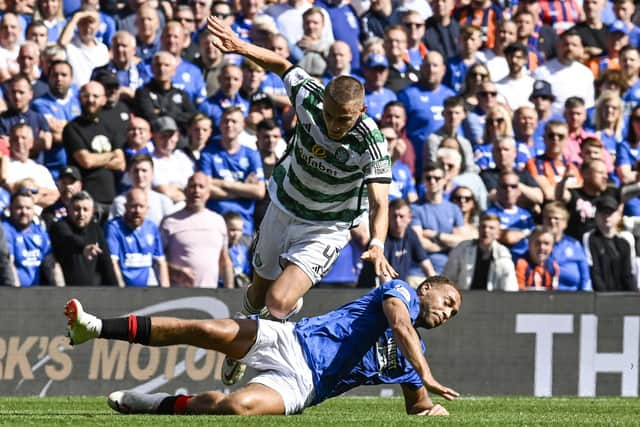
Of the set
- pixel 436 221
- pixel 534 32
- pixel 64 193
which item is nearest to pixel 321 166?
pixel 64 193

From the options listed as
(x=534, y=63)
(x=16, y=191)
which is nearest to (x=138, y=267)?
(x=16, y=191)

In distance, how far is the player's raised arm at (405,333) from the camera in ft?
28.1

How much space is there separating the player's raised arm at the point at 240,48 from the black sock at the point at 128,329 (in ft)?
7.76

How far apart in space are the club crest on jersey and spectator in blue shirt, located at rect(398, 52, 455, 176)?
6738 mm

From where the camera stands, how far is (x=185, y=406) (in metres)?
8.88

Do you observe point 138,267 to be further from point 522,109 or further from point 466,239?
point 522,109

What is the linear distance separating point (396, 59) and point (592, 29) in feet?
13.2

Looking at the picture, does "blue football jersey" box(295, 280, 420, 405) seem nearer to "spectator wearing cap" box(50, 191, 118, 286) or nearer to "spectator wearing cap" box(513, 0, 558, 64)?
"spectator wearing cap" box(50, 191, 118, 286)

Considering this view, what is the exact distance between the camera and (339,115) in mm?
9297

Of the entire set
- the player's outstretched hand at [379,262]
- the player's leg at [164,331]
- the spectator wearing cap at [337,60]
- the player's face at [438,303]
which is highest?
the spectator wearing cap at [337,60]

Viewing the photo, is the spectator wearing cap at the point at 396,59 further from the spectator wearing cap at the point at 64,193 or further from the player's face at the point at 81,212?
the player's face at the point at 81,212

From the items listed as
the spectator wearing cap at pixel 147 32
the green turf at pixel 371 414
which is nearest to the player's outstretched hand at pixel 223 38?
the green turf at pixel 371 414

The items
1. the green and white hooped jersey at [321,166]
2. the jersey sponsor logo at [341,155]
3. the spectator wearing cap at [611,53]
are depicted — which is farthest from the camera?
the spectator wearing cap at [611,53]

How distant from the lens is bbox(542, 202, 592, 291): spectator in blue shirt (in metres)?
15.1
